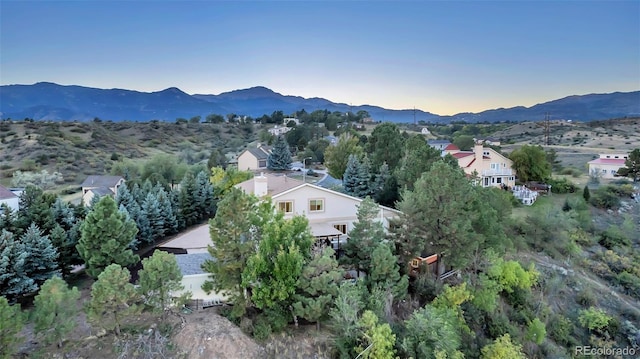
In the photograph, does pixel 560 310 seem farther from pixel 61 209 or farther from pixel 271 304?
pixel 61 209

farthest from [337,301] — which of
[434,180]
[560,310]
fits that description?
[560,310]

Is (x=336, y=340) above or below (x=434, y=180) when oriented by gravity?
below

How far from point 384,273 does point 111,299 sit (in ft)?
32.6

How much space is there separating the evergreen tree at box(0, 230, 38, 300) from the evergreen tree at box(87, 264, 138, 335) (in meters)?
5.10

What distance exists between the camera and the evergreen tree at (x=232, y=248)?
14.8 meters

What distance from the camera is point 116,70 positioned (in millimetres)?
47250

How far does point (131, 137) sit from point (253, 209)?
7477cm

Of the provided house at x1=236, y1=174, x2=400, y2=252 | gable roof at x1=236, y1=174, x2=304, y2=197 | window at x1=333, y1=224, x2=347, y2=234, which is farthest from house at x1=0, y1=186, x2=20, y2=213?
window at x1=333, y1=224, x2=347, y2=234

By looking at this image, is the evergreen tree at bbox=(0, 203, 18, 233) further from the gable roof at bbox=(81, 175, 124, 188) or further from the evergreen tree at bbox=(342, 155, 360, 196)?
the evergreen tree at bbox=(342, 155, 360, 196)

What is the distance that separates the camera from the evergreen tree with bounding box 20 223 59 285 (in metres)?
16.6

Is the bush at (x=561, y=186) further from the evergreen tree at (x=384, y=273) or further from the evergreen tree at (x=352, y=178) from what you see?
the evergreen tree at (x=384, y=273)

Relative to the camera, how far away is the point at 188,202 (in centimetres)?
2861

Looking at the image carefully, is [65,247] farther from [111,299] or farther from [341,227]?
[341,227]
